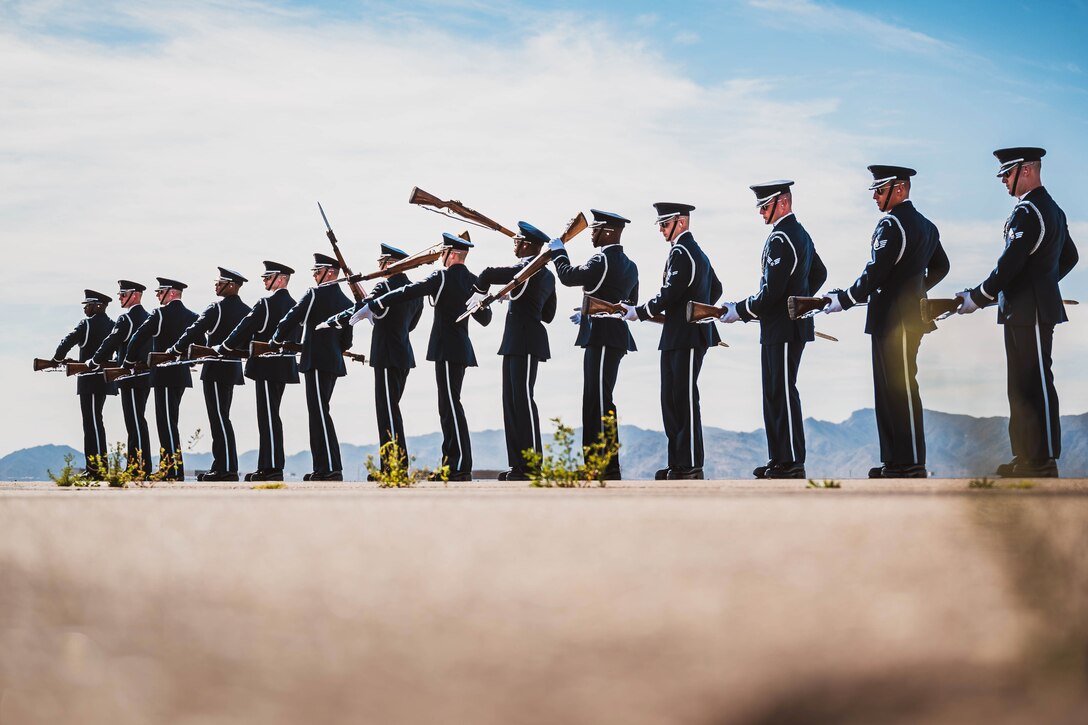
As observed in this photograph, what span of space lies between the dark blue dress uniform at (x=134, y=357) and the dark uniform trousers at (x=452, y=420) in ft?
21.3

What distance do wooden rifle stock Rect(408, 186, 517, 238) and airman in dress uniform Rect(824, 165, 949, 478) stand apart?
4924 millimetres

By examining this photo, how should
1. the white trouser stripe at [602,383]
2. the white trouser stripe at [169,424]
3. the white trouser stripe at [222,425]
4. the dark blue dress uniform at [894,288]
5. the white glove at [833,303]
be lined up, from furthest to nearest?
the white trouser stripe at [169,424]
the white trouser stripe at [222,425]
the white trouser stripe at [602,383]
the white glove at [833,303]
the dark blue dress uniform at [894,288]

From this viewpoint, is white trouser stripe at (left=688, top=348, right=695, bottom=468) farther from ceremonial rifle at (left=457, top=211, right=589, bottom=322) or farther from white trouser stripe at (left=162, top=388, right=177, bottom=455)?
white trouser stripe at (left=162, top=388, right=177, bottom=455)

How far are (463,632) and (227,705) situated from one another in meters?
0.73

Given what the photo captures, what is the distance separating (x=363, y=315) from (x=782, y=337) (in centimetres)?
496

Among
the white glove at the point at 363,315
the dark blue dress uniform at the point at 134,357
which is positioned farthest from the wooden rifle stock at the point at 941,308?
the dark blue dress uniform at the point at 134,357

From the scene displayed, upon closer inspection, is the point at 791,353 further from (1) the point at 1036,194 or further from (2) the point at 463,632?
(2) the point at 463,632

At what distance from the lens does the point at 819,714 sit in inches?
98.4

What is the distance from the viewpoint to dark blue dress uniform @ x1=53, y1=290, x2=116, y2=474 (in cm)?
1859

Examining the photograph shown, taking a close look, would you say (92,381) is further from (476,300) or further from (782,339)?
(782,339)

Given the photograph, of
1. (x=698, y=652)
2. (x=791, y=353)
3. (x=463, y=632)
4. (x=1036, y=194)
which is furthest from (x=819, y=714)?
(x=791, y=353)

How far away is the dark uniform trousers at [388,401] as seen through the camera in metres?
13.4

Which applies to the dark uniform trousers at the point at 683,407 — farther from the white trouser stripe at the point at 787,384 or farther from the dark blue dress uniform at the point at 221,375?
the dark blue dress uniform at the point at 221,375

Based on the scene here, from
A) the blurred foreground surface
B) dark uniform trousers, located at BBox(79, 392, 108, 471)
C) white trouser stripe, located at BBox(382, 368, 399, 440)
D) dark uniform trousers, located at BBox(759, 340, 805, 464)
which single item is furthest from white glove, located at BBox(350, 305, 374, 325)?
the blurred foreground surface
